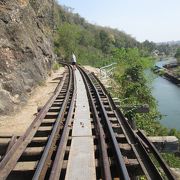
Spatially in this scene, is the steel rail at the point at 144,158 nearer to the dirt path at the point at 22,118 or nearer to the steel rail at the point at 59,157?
the steel rail at the point at 59,157

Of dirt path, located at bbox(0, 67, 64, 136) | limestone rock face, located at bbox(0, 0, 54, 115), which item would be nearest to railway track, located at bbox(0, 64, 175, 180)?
dirt path, located at bbox(0, 67, 64, 136)

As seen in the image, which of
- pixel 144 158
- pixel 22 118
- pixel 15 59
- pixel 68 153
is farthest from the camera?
pixel 15 59

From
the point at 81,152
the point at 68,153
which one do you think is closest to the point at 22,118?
the point at 68,153

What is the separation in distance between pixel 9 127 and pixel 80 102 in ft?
10.7

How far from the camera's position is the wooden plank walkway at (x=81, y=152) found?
18.6ft

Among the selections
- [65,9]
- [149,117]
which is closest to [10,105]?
[149,117]

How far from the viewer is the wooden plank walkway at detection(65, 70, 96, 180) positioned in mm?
5684

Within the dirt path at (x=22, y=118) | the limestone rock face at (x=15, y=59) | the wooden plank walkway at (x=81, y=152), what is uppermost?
the limestone rock face at (x=15, y=59)

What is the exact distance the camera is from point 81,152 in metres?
6.72

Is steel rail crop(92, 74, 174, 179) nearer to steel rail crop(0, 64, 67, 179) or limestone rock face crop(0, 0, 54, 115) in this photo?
steel rail crop(0, 64, 67, 179)

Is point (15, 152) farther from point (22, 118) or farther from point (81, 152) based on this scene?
point (22, 118)

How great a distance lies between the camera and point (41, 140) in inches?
304

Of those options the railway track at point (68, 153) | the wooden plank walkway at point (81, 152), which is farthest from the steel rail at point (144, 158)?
the wooden plank walkway at point (81, 152)

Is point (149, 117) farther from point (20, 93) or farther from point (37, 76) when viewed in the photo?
point (20, 93)
